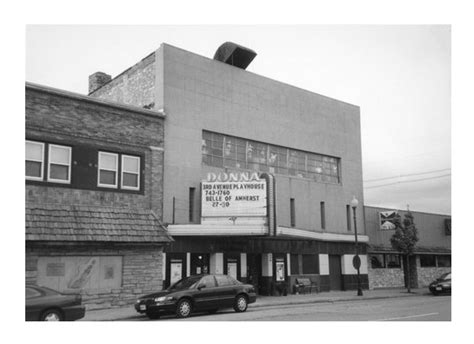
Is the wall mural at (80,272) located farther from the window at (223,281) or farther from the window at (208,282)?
the window at (223,281)

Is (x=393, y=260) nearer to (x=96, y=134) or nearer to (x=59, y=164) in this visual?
(x=96, y=134)

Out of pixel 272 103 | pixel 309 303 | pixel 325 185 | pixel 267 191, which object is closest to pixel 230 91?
pixel 272 103

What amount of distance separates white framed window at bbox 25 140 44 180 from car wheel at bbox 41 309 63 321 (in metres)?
5.70

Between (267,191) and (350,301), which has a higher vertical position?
(267,191)

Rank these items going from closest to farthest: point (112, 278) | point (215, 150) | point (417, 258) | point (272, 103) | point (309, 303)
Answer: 1. point (112, 278)
2. point (309, 303)
3. point (215, 150)
4. point (272, 103)
5. point (417, 258)

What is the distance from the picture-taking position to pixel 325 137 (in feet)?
96.4

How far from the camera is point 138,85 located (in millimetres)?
23828

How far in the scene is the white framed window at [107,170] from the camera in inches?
778

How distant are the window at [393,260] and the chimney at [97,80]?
1926 cm

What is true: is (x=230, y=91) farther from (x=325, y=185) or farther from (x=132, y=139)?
(x=325, y=185)

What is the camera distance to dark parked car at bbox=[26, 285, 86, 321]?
13.5 m

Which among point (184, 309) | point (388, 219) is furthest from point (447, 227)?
point (184, 309)

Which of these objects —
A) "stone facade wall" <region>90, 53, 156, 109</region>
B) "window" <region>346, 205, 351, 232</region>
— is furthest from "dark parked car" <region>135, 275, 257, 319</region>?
"window" <region>346, 205, 351, 232</region>

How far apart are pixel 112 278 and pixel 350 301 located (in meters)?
10.5
